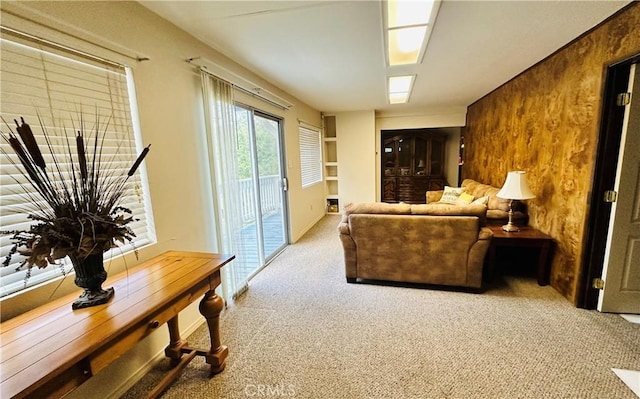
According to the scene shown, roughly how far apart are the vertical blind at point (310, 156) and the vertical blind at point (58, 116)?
10.8 feet

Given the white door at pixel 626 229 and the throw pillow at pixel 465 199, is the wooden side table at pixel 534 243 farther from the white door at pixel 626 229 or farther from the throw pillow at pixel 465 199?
the throw pillow at pixel 465 199

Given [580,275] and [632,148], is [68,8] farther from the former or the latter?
[580,275]

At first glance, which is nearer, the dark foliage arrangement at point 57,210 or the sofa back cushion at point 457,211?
the dark foliage arrangement at point 57,210

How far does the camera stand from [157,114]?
1856 millimetres

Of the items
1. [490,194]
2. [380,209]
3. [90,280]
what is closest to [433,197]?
[490,194]

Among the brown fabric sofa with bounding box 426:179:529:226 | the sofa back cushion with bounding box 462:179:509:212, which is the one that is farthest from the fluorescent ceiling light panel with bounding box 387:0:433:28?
the sofa back cushion with bounding box 462:179:509:212

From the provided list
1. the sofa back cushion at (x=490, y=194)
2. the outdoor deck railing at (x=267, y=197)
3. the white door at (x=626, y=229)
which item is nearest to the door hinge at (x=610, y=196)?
the white door at (x=626, y=229)

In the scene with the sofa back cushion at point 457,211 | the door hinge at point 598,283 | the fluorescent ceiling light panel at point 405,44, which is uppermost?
the fluorescent ceiling light panel at point 405,44

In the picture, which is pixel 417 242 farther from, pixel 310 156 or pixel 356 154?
pixel 356 154

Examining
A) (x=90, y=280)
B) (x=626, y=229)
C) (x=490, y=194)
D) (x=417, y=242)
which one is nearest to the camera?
(x=90, y=280)

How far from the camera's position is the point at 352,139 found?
6148mm

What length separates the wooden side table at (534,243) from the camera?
2670 millimetres

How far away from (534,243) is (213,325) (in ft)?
9.92

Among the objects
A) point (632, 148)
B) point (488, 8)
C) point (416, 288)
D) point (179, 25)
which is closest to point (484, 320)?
point (416, 288)
